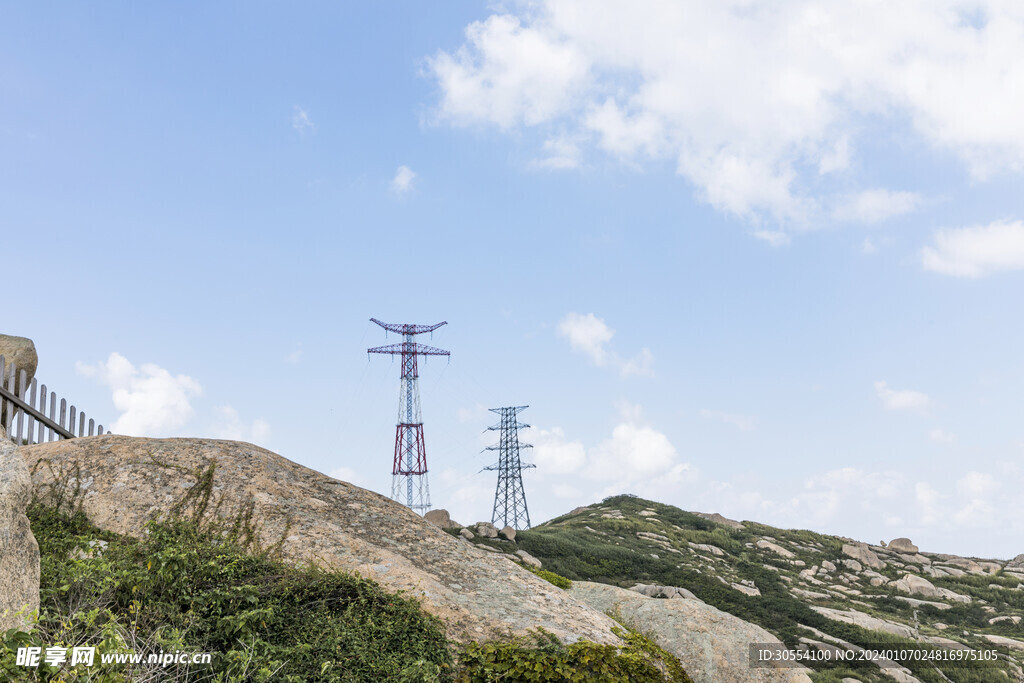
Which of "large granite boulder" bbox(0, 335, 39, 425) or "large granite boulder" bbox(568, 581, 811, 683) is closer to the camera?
"large granite boulder" bbox(568, 581, 811, 683)

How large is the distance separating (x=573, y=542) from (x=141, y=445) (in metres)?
15.8

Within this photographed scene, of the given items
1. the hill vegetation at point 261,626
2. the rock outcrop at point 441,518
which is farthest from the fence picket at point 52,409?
the rock outcrop at point 441,518

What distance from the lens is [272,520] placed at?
8.45 metres

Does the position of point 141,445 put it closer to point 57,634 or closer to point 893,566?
point 57,634

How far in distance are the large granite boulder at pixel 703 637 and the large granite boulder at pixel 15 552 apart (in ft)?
25.3

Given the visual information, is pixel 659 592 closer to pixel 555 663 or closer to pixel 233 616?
pixel 555 663

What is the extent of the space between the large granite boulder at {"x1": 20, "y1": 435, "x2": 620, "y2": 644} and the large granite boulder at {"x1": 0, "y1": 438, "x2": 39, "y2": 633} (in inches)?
100

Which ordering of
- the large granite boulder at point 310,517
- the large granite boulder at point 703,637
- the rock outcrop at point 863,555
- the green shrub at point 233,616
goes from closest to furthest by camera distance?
1. the green shrub at point 233,616
2. the large granite boulder at point 310,517
3. the large granite boulder at point 703,637
4. the rock outcrop at point 863,555

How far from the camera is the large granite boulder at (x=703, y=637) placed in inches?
383

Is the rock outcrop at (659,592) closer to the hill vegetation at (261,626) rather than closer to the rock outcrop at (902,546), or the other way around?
the hill vegetation at (261,626)

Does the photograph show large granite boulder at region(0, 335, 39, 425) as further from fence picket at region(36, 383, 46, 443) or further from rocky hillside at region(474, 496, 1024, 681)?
rocky hillside at region(474, 496, 1024, 681)

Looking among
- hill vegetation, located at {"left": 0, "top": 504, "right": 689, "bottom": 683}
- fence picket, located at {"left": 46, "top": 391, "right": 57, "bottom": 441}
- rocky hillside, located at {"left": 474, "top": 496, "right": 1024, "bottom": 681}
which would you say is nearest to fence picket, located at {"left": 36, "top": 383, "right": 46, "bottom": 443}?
fence picket, located at {"left": 46, "top": 391, "right": 57, "bottom": 441}

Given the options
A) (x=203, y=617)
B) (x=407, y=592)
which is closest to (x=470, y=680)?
(x=407, y=592)

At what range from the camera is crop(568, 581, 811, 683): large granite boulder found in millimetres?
9727
